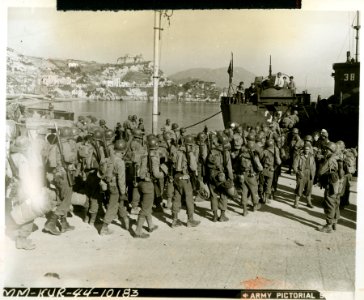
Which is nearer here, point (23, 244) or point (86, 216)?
point (23, 244)

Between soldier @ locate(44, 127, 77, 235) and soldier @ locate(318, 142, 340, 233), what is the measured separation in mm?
4147

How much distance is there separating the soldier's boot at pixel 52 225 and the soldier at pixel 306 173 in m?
4.57

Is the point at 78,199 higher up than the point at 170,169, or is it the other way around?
the point at 170,169

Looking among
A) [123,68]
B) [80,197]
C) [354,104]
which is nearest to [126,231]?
[80,197]

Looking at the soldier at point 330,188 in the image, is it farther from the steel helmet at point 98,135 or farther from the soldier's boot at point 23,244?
the soldier's boot at point 23,244

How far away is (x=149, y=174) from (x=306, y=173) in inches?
135

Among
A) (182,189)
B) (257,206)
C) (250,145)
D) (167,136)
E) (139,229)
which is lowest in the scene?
(139,229)

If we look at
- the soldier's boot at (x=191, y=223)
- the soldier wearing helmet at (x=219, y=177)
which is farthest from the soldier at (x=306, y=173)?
the soldier's boot at (x=191, y=223)

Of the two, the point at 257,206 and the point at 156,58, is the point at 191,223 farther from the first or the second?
the point at 156,58

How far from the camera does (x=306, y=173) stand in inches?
330

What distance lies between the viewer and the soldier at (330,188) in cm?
684

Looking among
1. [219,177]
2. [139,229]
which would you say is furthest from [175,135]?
[139,229]

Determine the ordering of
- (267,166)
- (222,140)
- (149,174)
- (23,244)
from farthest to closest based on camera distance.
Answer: (267,166) < (222,140) < (149,174) < (23,244)

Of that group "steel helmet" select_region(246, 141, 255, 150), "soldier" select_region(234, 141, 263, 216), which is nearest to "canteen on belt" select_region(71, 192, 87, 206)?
"soldier" select_region(234, 141, 263, 216)
